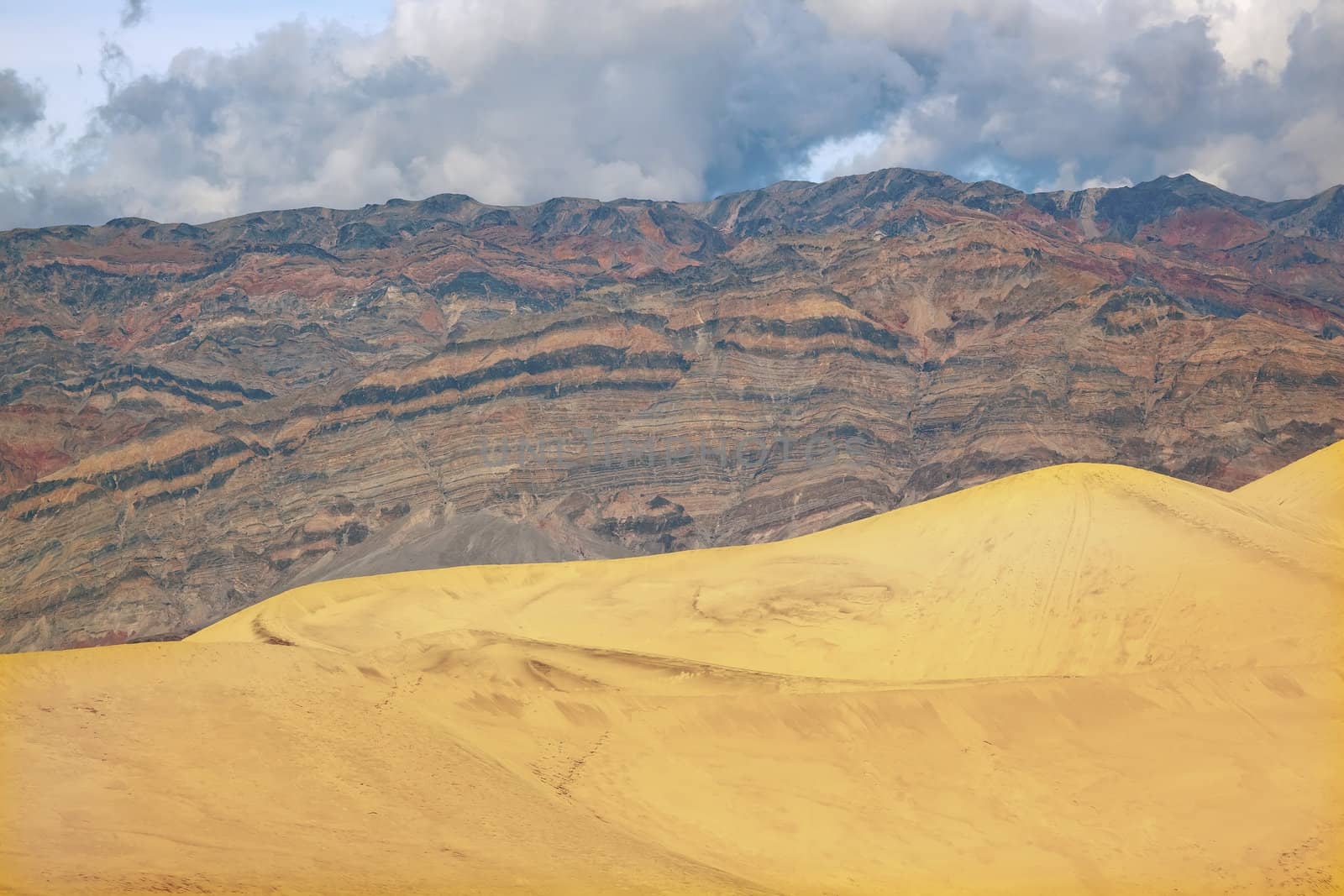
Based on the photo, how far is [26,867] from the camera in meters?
22.7

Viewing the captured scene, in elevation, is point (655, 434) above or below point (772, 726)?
above

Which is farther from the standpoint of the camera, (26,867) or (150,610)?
(150,610)

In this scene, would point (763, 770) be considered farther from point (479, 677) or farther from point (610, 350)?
point (610, 350)

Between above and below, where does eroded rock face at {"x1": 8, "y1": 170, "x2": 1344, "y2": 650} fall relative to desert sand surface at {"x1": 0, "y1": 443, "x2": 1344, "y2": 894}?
above

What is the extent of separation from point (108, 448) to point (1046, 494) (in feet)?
372

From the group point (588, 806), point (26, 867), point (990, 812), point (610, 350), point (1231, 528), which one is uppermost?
point (610, 350)

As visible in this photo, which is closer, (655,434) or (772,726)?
(772,726)

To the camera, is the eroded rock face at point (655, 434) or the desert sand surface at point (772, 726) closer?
the desert sand surface at point (772, 726)

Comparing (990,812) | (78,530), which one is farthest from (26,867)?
(78,530)

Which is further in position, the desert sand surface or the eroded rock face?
the eroded rock face

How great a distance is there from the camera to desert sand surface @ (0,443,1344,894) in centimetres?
2770

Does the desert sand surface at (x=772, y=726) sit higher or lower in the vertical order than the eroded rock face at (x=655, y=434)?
lower

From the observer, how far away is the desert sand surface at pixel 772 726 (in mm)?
27703

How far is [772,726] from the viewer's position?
39.0 m
